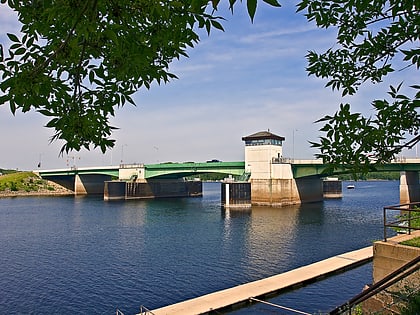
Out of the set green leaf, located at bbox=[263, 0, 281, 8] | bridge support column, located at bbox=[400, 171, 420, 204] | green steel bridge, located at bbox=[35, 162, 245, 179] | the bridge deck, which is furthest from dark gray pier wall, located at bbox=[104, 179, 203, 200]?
green leaf, located at bbox=[263, 0, 281, 8]

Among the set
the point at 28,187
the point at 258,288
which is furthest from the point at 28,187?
the point at 258,288

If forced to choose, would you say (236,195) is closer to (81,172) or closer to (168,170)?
(168,170)

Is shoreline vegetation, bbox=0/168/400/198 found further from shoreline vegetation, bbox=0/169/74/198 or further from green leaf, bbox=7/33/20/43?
green leaf, bbox=7/33/20/43

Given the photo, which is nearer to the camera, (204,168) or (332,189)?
(204,168)

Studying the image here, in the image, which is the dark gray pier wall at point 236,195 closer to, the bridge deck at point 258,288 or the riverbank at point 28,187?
the bridge deck at point 258,288

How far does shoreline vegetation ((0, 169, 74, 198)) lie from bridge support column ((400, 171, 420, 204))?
8782cm

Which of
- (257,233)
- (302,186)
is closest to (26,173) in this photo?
(302,186)

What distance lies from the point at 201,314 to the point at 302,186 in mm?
65804

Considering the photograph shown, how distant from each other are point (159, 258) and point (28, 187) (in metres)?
98.7

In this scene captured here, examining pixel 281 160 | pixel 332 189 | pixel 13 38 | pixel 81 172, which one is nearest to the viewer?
pixel 13 38

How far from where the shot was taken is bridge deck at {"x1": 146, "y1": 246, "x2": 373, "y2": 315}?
744 inches

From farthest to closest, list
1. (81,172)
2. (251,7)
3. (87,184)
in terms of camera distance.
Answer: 1. (87,184)
2. (81,172)
3. (251,7)

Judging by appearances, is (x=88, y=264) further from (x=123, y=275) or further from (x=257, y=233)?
(x=257, y=233)

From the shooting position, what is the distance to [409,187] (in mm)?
71062
